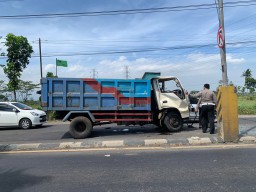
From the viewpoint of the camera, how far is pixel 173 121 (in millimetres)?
11234

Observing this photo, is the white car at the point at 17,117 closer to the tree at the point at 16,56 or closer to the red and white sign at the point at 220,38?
the tree at the point at 16,56

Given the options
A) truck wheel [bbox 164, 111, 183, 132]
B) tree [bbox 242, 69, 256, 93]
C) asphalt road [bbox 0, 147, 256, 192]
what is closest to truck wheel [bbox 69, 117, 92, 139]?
asphalt road [bbox 0, 147, 256, 192]

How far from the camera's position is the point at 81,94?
10.4 metres

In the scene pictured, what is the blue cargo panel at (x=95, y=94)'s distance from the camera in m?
10.3

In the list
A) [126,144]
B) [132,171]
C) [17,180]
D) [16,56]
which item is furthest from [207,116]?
[16,56]

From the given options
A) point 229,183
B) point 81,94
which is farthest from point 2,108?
point 229,183

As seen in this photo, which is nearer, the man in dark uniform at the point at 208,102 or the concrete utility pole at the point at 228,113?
the concrete utility pole at the point at 228,113

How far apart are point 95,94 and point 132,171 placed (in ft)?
16.8

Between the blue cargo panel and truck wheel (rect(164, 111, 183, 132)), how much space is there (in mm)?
1024

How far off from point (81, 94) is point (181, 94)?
3.88 meters

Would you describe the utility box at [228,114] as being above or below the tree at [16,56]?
below

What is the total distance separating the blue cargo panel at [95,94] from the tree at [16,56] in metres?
11.5

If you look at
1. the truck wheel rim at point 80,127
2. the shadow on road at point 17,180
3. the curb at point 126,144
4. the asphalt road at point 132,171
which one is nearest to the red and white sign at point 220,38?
the curb at point 126,144

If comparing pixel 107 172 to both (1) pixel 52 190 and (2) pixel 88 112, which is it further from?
(2) pixel 88 112
